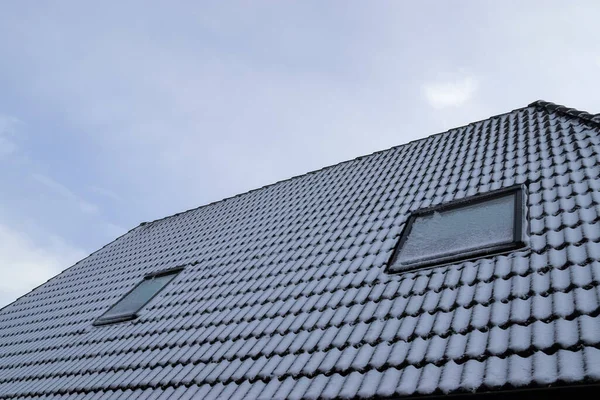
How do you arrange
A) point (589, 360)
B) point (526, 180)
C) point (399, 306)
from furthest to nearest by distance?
1. point (526, 180)
2. point (399, 306)
3. point (589, 360)

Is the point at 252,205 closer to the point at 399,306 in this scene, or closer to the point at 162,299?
the point at 162,299

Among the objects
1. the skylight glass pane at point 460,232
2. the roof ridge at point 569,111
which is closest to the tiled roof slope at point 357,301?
the roof ridge at point 569,111

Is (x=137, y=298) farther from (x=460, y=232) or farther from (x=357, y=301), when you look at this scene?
(x=460, y=232)

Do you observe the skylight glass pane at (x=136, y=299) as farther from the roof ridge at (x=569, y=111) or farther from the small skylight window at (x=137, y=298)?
the roof ridge at (x=569, y=111)

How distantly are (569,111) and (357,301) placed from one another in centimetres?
372

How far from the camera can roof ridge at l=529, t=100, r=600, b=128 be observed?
5.03 m

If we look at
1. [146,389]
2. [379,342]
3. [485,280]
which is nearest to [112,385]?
[146,389]

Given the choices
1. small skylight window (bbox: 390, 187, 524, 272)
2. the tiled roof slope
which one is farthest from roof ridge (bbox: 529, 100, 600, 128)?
small skylight window (bbox: 390, 187, 524, 272)

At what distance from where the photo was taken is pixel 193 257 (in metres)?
6.45

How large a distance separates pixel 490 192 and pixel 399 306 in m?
1.62

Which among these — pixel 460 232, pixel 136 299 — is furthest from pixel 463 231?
pixel 136 299

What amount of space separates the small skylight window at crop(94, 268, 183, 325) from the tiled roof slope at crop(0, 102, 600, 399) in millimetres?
182

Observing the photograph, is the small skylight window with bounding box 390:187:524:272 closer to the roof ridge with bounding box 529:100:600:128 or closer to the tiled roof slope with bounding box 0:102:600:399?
the tiled roof slope with bounding box 0:102:600:399

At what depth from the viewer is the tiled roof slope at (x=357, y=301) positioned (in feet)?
8.63
